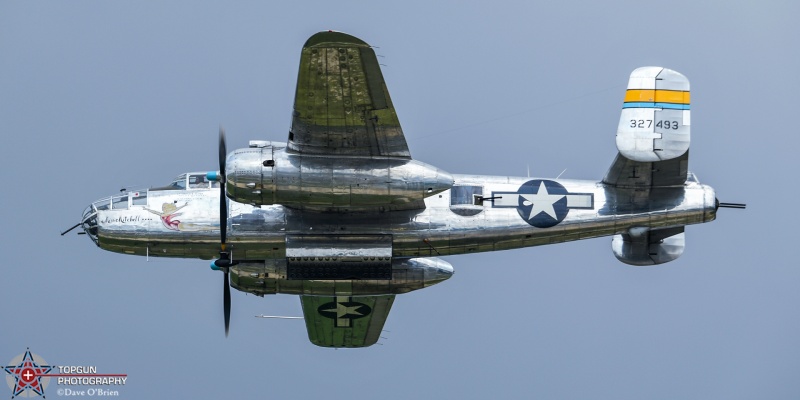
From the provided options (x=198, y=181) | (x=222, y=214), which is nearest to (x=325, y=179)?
(x=222, y=214)

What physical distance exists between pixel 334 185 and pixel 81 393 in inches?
402

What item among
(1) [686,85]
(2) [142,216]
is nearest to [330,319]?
(2) [142,216]

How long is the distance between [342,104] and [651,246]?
8168 mm

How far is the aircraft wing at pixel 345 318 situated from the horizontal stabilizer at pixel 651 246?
5.56 meters

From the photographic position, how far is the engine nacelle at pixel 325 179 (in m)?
24.0

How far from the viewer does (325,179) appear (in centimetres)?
2423

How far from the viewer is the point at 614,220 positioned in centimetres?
2630

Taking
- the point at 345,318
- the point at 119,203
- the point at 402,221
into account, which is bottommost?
the point at 345,318

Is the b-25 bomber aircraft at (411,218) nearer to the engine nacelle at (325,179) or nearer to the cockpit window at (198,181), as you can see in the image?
the cockpit window at (198,181)

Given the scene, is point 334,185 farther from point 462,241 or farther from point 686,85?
point 686,85

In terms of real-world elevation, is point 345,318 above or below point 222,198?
below

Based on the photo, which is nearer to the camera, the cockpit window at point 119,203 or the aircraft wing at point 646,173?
the aircraft wing at point 646,173

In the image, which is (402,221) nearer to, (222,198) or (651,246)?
(222,198)

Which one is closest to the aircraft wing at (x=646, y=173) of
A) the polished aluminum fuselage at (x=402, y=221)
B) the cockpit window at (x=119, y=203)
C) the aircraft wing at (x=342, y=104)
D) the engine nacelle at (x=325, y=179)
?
the polished aluminum fuselage at (x=402, y=221)
